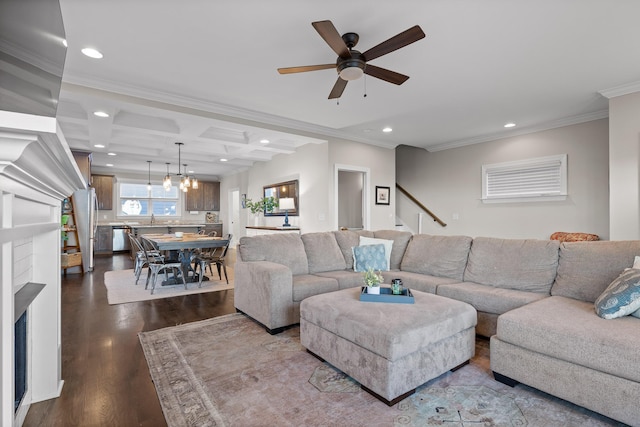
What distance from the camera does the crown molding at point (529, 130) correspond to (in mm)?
4632

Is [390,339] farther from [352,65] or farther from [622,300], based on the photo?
[352,65]

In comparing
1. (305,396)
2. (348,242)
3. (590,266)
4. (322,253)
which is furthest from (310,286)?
(590,266)

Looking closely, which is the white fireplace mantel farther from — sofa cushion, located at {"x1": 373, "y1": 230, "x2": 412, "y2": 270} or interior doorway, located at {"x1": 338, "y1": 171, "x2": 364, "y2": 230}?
interior doorway, located at {"x1": 338, "y1": 171, "x2": 364, "y2": 230}

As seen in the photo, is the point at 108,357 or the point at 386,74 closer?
the point at 108,357

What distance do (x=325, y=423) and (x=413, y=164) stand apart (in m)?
6.57

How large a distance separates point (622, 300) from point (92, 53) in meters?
4.45

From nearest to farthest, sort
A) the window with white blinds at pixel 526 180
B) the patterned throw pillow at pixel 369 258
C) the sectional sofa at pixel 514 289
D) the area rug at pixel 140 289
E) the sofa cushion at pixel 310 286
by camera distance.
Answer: the sectional sofa at pixel 514 289, the sofa cushion at pixel 310 286, the patterned throw pillow at pixel 369 258, the area rug at pixel 140 289, the window with white blinds at pixel 526 180

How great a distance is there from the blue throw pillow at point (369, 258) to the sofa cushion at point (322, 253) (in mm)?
198

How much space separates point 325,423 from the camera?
1.64m

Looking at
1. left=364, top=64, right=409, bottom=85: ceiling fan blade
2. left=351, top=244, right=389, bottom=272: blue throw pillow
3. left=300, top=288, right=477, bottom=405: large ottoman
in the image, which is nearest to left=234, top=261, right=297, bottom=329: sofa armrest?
left=300, top=288, right=477, bottom=405: large ottoman

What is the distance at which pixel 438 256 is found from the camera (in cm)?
347

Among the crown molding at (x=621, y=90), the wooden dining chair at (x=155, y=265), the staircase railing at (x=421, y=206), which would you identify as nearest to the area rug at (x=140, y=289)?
the wooden dining chair at (x=155, y=265)

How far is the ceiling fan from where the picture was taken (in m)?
2.16

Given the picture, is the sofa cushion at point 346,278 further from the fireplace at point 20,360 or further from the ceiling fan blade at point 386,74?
the fireplace at point 20,360
